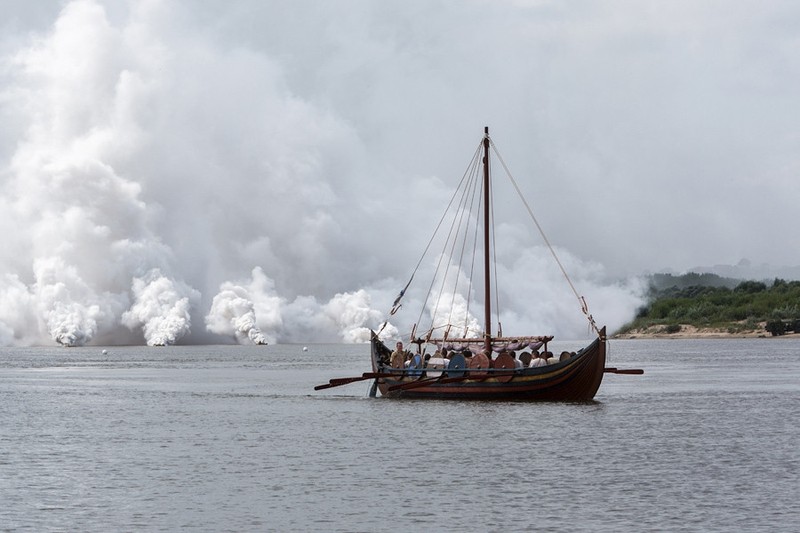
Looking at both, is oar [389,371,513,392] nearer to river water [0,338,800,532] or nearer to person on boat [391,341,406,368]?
river water [0,338,800,532]

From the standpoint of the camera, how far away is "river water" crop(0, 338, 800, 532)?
2822 cm

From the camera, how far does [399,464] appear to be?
37.2 m

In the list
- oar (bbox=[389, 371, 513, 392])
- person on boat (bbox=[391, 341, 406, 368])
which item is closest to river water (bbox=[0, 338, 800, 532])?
oar (bbox=[389, 371, 513, 392])

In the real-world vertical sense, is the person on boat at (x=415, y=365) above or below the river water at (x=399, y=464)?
above

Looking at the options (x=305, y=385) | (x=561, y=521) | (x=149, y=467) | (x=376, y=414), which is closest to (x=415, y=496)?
(x=561, y=521)

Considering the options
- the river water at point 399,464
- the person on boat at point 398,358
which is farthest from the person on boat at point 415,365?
the river water at point 399,464

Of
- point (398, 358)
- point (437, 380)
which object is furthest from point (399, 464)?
point (398, 358)

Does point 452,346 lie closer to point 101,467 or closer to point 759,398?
point 759,398

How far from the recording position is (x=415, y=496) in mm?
31234

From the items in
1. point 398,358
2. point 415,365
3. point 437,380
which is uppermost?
point 398,358

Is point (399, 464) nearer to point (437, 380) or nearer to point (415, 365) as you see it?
point (437, 380)

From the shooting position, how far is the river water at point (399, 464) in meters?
28.2

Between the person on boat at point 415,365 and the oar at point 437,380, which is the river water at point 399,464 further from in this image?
the person on boat at point 415,365

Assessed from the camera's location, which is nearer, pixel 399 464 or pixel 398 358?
pixel 399 464
